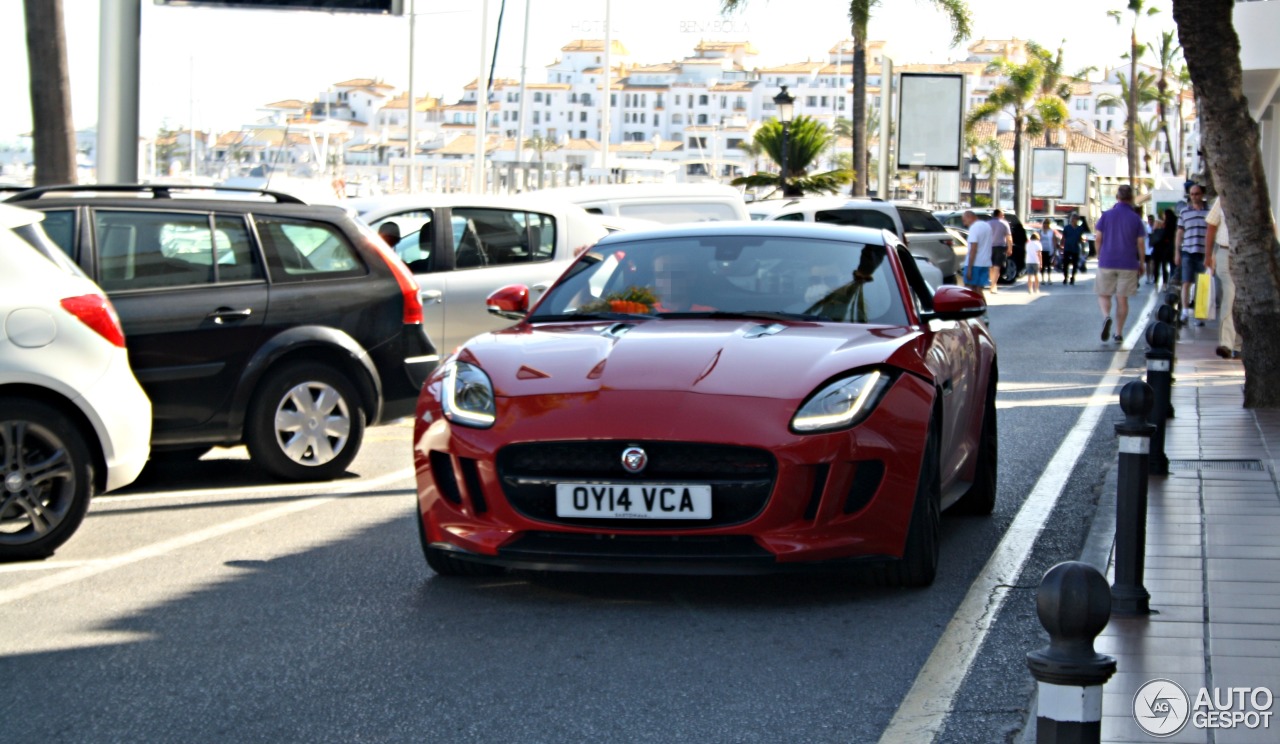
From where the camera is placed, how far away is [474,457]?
20.4ft

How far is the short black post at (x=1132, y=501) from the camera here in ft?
19.5

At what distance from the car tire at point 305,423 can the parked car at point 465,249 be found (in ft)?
10.3

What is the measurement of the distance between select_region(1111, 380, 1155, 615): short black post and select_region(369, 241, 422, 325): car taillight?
499 centimetres

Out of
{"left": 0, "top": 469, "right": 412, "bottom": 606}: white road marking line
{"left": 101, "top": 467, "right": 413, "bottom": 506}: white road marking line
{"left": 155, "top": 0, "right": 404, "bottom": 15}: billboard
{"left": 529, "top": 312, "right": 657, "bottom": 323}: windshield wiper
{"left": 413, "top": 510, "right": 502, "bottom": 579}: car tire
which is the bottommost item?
{"left": 101, "top": 467, "right": 413, "bottom": 506}: white road marking line

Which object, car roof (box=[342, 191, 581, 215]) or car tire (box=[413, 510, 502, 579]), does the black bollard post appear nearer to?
car tire (box=[413, 510, 502, 579])

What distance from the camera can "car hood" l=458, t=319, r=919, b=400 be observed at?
20.4ft

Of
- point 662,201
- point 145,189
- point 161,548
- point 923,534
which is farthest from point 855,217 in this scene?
point 923,534

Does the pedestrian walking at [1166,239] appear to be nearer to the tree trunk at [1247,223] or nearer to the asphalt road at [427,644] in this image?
the tree trunk at [1247,223]

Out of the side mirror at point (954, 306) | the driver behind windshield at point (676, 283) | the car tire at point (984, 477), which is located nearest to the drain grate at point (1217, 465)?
the car tire at point (984, 477)

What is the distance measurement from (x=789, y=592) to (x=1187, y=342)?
15.3 metres

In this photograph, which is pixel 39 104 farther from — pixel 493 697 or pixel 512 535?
pixel 493 697

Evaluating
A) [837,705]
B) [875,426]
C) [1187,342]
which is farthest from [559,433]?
[1187,342]

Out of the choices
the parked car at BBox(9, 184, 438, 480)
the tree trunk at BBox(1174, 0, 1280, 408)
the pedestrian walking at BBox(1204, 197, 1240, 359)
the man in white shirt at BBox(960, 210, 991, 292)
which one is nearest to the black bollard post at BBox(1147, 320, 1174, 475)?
A: the tree trunk at BBox(1174, 0, 1280, 408)

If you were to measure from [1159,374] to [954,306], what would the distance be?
241 cm
